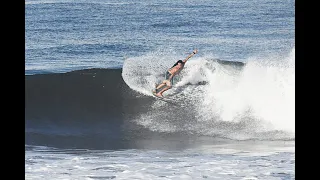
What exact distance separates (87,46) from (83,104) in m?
0.54

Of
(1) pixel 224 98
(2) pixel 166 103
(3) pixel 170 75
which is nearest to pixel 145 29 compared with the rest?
(3) pixel 170 75

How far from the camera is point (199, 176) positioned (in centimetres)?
474

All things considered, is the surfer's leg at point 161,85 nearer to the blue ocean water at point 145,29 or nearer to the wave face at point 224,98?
the wave face at point 224,98

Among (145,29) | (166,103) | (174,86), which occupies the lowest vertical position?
(166,103)

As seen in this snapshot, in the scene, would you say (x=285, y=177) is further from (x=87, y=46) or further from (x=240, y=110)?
(x=87, y=46)

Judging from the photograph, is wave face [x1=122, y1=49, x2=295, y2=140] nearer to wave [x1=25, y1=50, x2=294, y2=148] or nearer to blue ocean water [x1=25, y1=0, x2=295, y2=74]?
wave [x1=25, y1=50, x2=294, y2=148]

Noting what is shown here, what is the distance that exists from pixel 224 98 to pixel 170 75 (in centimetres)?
51

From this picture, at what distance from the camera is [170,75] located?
485 centimetres

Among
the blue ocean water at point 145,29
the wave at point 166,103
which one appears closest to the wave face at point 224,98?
the wave at point 166,103

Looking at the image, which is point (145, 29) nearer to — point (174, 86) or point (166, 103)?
point (174, 86)

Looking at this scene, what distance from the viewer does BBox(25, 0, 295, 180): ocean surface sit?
4.74m
